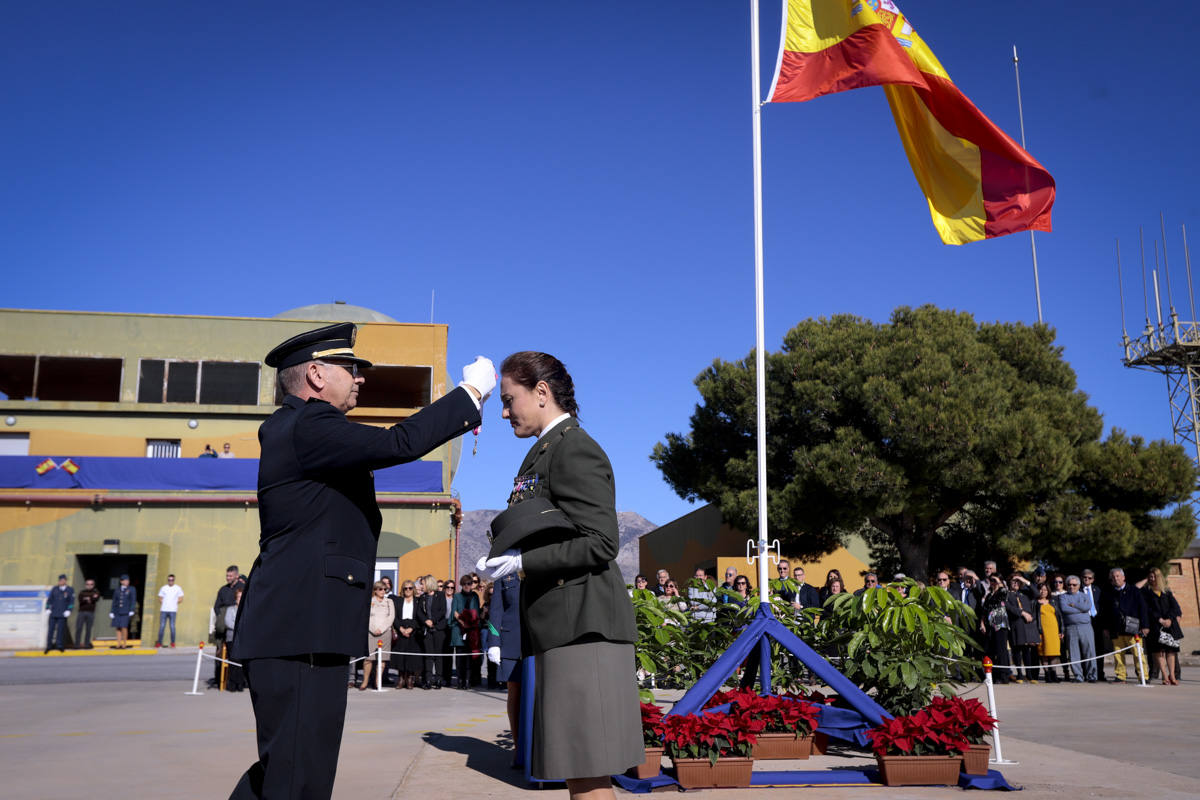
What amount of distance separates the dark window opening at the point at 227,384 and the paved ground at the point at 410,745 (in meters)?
16.4

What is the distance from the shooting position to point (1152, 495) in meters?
24.2

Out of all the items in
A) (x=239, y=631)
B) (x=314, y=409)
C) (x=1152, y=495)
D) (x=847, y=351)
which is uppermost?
(x=847, y=351)

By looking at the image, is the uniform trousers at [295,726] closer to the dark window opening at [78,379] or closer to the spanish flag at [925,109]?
the spanish flag at [925,109]

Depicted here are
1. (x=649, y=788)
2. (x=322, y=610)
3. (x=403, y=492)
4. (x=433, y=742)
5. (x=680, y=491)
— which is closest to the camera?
(x=322, y=610)

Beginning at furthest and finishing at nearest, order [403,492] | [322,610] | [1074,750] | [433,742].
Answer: [403,492] → [433,742] → [1074,750] → [322,610]

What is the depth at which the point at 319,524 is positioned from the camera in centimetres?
314

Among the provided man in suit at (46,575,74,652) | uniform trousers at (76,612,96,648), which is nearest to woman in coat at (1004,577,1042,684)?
man in suit at (46,575,74,652)

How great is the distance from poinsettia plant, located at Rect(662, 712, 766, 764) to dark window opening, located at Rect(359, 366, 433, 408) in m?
25.7

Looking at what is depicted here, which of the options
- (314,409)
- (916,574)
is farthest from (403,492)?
(314,409)

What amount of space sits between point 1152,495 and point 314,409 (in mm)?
26294

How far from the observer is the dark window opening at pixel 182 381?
29.9 meters

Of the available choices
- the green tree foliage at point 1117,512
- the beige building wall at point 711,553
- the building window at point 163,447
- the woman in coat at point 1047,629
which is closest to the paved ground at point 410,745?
the woman in coat at point 1047,629

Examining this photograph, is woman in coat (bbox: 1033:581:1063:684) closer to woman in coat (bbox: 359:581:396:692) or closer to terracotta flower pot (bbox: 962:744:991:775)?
terracotta flower pot (bbox: 962:744:991:775)

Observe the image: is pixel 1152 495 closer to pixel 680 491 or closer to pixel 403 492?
pixel 680 491
